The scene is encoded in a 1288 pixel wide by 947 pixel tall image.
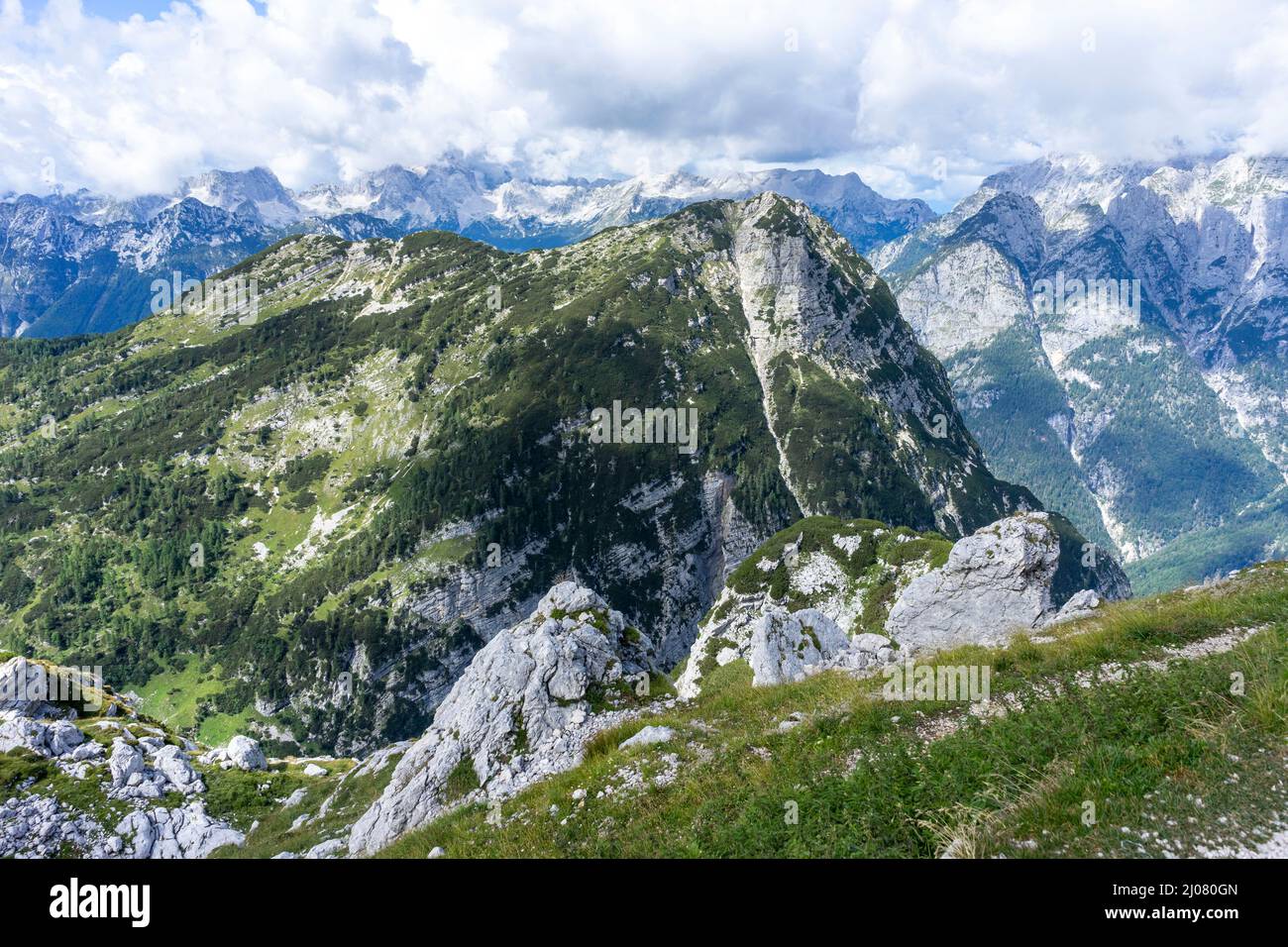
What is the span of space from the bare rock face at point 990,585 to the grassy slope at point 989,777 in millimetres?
36941

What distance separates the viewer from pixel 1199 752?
853 cm

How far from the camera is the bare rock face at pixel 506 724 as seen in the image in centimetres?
2262

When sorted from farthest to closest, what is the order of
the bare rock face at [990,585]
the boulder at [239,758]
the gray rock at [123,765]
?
the boulder at [239,758], the bare rock face at [990,585], the gray rock at [123,765]

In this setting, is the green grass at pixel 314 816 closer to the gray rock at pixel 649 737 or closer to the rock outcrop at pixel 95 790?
the rock outcrop at pixel 95 790

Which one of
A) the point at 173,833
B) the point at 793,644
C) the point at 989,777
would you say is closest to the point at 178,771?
the point at 173,833

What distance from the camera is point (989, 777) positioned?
29.5 feet

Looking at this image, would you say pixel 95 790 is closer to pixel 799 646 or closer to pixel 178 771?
pixel 178 771

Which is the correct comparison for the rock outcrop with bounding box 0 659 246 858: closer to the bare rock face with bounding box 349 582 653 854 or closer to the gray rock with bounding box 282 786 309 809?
the gray rock with bounding box 282 786 309 809

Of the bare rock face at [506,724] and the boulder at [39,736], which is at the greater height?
the bare rock face at [506,724]

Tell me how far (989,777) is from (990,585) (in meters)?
48.9

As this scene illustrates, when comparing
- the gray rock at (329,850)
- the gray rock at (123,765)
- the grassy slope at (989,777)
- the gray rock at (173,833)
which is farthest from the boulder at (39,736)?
the grassy slope at (989,777)

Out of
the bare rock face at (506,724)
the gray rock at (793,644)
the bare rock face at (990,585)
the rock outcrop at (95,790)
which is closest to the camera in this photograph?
the bare rock face at (506,724)
